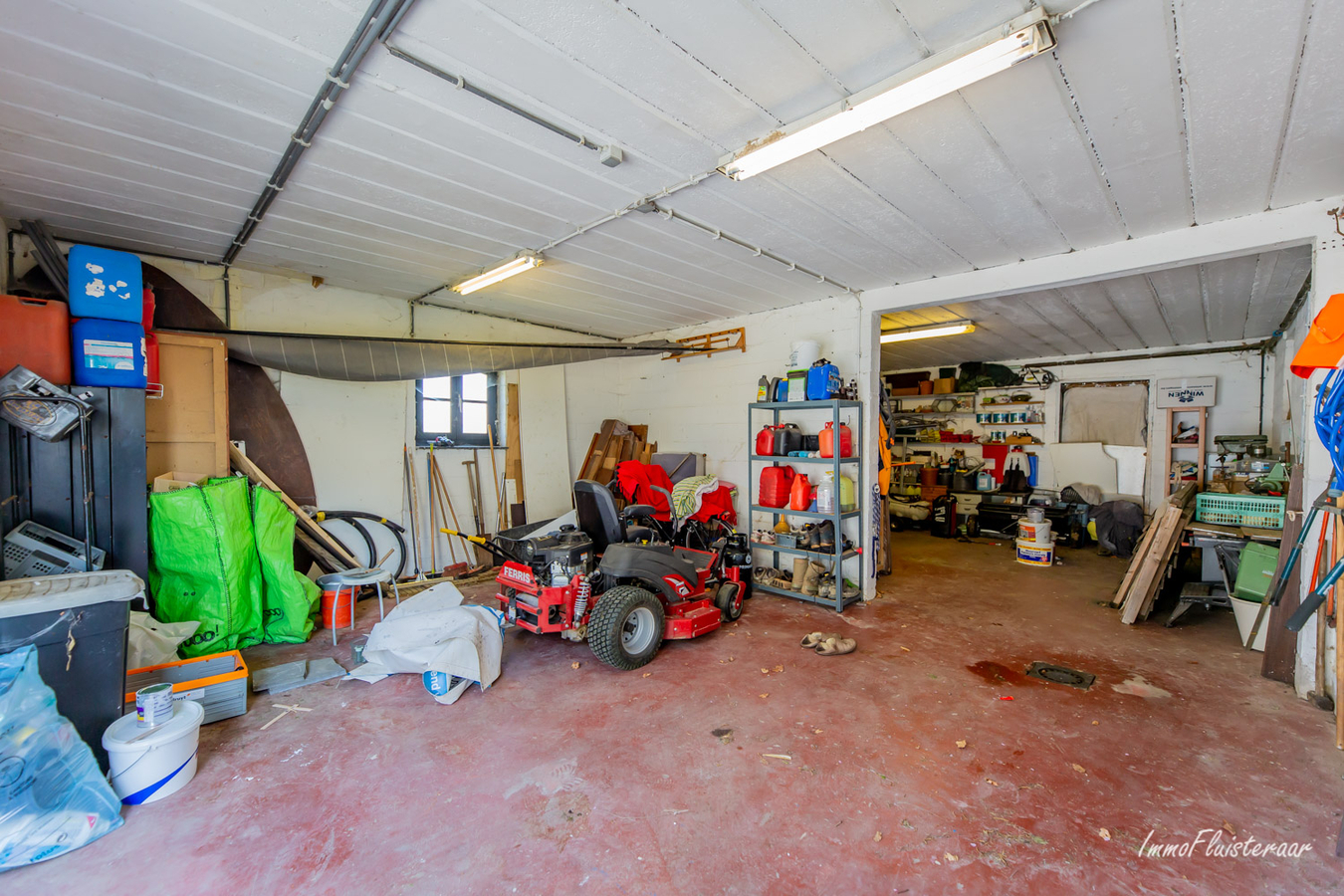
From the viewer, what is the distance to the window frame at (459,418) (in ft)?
17.5

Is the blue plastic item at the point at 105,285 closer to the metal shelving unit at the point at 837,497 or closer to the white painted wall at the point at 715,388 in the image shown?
the white painted wall at the point at 715,388

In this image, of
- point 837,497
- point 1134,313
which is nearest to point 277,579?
point 837,497

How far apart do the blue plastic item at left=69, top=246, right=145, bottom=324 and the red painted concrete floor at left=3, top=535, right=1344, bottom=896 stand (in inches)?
88.2

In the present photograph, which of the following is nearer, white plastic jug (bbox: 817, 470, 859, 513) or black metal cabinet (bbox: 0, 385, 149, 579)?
black metal cabinet (bbox: 0, 385, 149, 579)

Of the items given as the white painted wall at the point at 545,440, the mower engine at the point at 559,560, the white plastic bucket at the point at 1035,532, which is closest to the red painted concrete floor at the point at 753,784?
the mower engine at the point at 559,560

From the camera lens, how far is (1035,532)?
21.2 ft

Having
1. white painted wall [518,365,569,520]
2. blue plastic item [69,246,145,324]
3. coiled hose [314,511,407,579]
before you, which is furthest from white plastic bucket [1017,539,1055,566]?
blue plastic item [69,246,145,324]

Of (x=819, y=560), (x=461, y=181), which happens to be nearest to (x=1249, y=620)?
(x=819, y=560)

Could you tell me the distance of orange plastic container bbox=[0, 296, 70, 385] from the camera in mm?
2838

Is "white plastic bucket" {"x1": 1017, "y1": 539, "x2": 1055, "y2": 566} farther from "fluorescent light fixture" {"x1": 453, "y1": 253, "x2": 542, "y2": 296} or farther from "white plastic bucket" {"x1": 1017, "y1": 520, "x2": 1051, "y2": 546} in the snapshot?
"fluorescent light fixture" {"x1": 453, "y1": 253, "x2": 542, "y2": 296}

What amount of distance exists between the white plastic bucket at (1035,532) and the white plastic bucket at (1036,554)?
0.05 metres

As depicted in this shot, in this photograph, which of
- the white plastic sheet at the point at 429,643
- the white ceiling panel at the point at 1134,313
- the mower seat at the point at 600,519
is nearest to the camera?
the white plastic sheet at the point at 429,643

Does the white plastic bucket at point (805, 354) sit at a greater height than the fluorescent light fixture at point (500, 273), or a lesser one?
lesser

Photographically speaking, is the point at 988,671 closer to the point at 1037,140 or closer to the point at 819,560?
the point at 819,560
